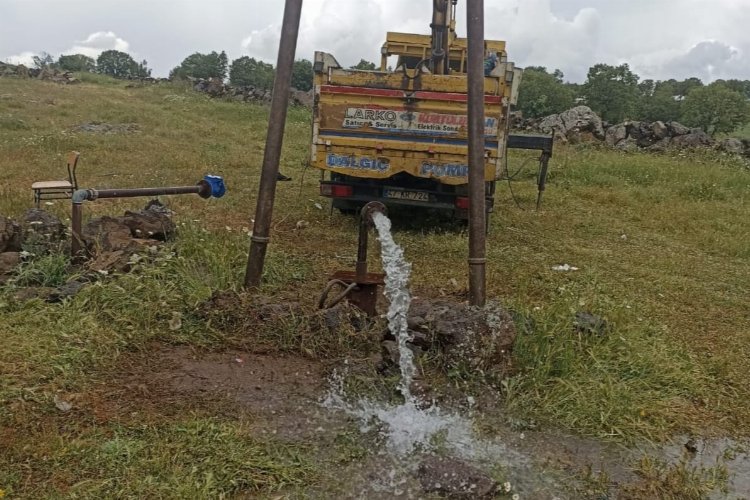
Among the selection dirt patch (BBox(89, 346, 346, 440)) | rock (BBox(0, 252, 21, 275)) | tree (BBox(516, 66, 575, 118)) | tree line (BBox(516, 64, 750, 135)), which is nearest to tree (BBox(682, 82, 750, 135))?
tree line (BBox(516, 64, 750, 135))

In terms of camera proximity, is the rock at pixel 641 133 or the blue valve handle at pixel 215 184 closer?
the blue valve handle at pixel 215 184

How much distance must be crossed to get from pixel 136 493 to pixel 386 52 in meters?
7.22

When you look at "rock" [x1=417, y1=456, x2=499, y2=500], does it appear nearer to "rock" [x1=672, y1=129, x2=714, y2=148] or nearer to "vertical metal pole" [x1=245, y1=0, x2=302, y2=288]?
"vertical metal pole" [x1=245, y1=0, x2=302, y2=288]

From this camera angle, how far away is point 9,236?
165 inches

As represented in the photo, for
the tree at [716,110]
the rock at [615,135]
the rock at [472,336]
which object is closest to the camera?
the rock at [472,336]

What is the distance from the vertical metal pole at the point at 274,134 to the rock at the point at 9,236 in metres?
1.67

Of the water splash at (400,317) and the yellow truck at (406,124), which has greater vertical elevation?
the yellow truck at (406,124)

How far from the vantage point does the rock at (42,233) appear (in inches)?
166

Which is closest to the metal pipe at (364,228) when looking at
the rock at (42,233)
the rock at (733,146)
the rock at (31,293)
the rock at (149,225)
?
the rock at (31,293)

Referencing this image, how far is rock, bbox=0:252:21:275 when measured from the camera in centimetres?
393

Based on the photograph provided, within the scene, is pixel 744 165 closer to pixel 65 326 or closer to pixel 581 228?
pixel 581 228

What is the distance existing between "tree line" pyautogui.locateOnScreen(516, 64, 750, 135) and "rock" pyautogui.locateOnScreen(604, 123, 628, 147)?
2070cm

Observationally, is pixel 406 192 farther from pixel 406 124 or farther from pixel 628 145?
pixel 628 145

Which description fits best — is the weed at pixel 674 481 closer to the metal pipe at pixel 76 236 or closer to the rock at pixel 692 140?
the metal pipe at pixel 76 236
